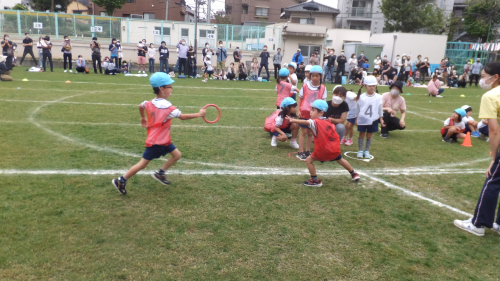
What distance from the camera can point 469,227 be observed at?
4.42 m

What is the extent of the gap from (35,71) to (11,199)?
20.3 metres

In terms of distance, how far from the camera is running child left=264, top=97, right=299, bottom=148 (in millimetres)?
7445

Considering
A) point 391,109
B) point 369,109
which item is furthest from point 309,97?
point 391,109

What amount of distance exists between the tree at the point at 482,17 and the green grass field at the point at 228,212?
46316 millimetres

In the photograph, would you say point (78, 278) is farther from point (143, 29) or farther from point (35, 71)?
point (143, 29)

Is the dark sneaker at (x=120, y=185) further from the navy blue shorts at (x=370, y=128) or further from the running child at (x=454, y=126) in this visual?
the running child at (x=454, y=126)

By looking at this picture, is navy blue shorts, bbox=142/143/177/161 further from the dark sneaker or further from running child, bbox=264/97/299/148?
running child, bbox=264/97/299/148

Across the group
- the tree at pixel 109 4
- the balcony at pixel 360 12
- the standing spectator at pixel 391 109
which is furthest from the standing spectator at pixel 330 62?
the tree at pixel 109 4

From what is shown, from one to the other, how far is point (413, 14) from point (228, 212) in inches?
1854

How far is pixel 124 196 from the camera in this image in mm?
4992

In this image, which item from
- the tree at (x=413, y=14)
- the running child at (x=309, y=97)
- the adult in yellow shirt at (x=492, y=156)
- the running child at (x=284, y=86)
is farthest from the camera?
the tree at (x=413, y=14)

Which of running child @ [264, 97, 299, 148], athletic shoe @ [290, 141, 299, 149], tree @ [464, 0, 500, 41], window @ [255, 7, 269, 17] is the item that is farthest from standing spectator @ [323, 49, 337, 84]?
window @ [255, 7, 269, 17]

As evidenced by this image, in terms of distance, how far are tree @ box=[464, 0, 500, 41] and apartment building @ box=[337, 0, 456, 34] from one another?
6517 mm

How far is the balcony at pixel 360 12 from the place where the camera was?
53750mm
